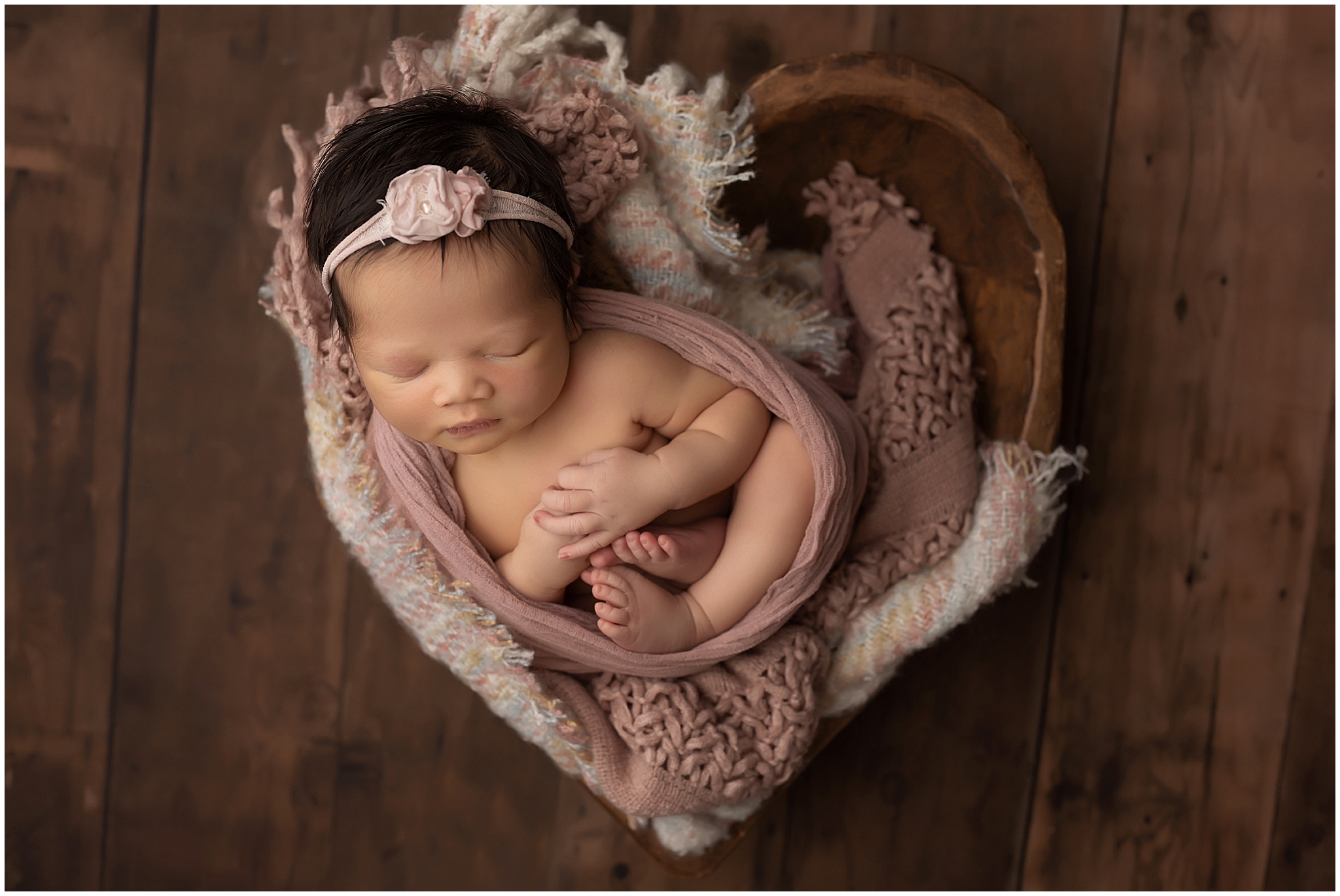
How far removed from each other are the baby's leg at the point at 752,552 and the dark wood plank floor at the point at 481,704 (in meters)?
0.42

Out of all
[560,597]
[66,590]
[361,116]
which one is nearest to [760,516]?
[560,597]

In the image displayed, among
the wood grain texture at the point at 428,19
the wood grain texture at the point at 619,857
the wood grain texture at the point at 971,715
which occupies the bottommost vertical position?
the wood grain texture at the point at 619,857

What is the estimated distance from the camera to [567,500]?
2.91 ft

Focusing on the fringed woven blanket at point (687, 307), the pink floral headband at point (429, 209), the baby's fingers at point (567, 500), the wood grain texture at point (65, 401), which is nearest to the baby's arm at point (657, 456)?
the baby's fingers at point (567, 500)

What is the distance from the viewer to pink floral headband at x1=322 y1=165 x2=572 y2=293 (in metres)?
0.73

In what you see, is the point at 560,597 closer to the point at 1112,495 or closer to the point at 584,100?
the point at 584,100

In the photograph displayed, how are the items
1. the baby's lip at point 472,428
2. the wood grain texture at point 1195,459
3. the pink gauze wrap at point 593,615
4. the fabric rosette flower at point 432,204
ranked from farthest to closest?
the wood grain texture at point 1195,459
the pink gauze wrap at point 593,615
the baby's lip at point 472,428
the fabric rosette flower at point 432,204

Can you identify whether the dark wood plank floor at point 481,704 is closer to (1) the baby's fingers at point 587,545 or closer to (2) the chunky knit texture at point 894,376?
(2) the chunky knit texture at point 894,376

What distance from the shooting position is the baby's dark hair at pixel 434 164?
764 mm

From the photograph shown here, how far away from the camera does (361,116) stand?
0.87 metres

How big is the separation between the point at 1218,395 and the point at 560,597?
91 cm

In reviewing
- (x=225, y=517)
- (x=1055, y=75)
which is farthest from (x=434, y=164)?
(x=1055, y=75)

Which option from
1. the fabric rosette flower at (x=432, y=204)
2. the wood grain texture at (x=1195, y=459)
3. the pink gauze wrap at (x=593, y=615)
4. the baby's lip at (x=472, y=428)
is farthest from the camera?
the wood grain texture at (x=1195, y=459)

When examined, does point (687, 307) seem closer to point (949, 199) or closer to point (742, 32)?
point (949, 199)
